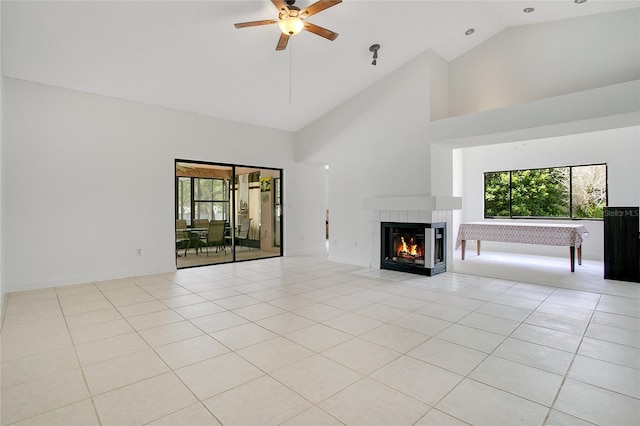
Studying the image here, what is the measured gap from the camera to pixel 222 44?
4336 millimetres

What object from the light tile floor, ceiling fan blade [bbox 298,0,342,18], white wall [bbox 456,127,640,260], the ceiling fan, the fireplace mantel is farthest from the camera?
white wall [bbox 456,127,640,260]

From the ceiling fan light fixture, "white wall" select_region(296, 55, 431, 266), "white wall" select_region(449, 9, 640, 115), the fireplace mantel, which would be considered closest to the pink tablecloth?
the fireplace mantel

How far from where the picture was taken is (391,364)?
2.37m

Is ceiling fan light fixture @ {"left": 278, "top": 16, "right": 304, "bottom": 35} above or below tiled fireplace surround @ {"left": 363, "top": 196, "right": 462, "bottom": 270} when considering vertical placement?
above

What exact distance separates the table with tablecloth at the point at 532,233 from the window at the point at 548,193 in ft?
3.31

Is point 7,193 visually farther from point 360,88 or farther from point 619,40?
point 619,40

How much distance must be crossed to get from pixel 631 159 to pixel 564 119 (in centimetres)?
360

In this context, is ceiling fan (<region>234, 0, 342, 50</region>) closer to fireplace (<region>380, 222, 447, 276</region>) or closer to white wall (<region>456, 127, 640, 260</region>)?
fireplace (<region>380, 222, 447, 276</region>)

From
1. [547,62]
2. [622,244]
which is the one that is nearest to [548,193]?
[622,244]

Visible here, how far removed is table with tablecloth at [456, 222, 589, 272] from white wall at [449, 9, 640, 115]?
8.14ft

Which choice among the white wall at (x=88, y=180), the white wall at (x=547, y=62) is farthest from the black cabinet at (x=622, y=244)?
the white wall at (x=88, y=180)

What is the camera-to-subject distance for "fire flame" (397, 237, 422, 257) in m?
5.60

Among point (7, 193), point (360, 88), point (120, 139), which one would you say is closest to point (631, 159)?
point (360, 88)

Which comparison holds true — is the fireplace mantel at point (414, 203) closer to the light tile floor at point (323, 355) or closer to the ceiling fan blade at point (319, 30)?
the light tile floor at point (323, 355)
